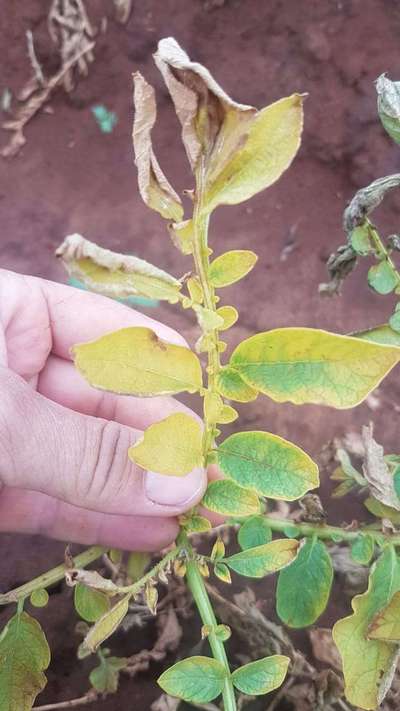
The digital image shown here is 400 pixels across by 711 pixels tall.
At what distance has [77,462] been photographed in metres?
1.07

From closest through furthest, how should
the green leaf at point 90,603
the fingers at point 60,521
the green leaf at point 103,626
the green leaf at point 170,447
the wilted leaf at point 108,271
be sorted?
the wilted leaf at point 108,271 → the green leaf at point 170,447 → the green leaf at point 103,626 → the green leaf at point 90,603 → the fingers at point 60,521

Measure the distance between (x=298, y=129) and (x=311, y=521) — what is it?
2.24 feet

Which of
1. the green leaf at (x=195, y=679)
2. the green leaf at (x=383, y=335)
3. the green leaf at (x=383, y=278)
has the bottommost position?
the green leaf at (x=195, y=679)

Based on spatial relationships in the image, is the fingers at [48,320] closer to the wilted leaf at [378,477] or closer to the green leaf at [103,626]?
the wilted leaf at [378,477]

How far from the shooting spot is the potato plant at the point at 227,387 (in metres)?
0.68

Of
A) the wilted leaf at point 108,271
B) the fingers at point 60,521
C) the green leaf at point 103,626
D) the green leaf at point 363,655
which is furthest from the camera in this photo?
the fingers at point 60,521

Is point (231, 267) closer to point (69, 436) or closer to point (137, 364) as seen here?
point (137, 364)

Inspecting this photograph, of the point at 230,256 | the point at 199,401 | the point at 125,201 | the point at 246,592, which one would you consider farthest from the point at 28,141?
the point at 230,256

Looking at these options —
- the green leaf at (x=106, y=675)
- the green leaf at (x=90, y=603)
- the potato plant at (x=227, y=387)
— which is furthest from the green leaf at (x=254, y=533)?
the green leaf at (x=106, y=675)

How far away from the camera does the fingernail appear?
1.03 m

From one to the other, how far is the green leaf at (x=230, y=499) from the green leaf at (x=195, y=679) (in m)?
0.19

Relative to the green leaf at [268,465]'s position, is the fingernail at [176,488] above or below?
below

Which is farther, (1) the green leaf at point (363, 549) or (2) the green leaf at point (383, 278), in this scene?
(2) the green leaf at point (383, 278)

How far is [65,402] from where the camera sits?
147 cm
